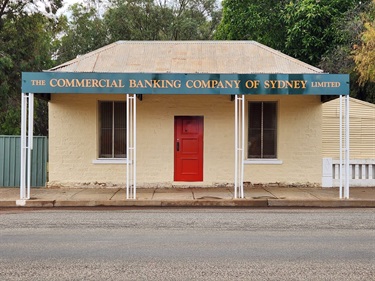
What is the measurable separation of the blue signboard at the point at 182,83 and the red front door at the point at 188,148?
7.93 ft

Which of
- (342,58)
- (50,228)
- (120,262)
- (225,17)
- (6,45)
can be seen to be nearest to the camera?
(120,262)

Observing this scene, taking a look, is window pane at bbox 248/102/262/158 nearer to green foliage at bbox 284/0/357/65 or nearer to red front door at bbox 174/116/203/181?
red front door at bbox 174/116/203/181

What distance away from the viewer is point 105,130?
14906 mm

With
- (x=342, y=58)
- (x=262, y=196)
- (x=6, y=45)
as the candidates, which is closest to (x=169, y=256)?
(x=262, y=196)

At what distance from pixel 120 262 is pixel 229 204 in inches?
239

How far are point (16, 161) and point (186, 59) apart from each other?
21.2 feet

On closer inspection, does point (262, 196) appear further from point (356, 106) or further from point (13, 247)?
point (13, 247)

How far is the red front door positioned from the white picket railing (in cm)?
404

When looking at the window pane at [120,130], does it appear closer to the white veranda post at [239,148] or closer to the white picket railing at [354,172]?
the white veranda post at [239,148]

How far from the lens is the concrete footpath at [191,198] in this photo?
39.5ft

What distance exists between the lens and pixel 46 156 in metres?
14.7

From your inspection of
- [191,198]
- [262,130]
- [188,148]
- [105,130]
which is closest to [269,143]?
[262,130]

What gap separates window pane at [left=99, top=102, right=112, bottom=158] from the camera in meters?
14.9

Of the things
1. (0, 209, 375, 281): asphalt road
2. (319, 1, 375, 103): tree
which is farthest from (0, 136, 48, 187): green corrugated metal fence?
(319, 1, 375, 103): tree
